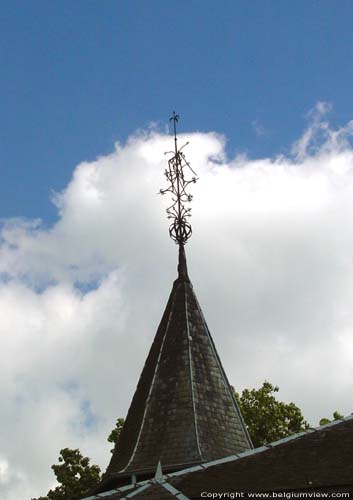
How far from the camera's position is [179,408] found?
63.6 ft

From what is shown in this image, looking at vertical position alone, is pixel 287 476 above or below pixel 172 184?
below

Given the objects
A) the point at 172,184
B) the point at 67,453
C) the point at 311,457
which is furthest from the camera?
the point at 67,453

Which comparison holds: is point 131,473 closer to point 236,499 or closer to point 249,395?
point 236,499

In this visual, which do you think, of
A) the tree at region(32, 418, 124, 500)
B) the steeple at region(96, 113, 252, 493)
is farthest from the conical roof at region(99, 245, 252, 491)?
the tree at region(32, 418, 124, 500)

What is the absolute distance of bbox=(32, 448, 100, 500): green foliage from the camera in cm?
3073

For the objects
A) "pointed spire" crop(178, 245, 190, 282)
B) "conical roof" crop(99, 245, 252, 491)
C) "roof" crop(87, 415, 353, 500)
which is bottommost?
"roof" crop(87, 415, 353, 500)

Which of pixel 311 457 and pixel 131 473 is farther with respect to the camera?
pixel 131 473

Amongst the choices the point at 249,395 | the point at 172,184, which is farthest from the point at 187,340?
the point at 249,395

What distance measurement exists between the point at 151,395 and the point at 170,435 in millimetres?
1577

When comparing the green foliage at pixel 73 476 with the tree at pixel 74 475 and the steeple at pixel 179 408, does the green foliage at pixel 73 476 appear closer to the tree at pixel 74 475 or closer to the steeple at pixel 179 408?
the tree at pixel 74 475

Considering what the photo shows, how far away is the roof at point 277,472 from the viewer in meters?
14.4

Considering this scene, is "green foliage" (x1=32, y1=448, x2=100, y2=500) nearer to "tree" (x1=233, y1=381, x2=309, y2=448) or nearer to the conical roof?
"tree" (x1=233, y1=381, x2=309, y2=448)

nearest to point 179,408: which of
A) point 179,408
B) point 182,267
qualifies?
point 179,408

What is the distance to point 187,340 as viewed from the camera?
69.3ft
